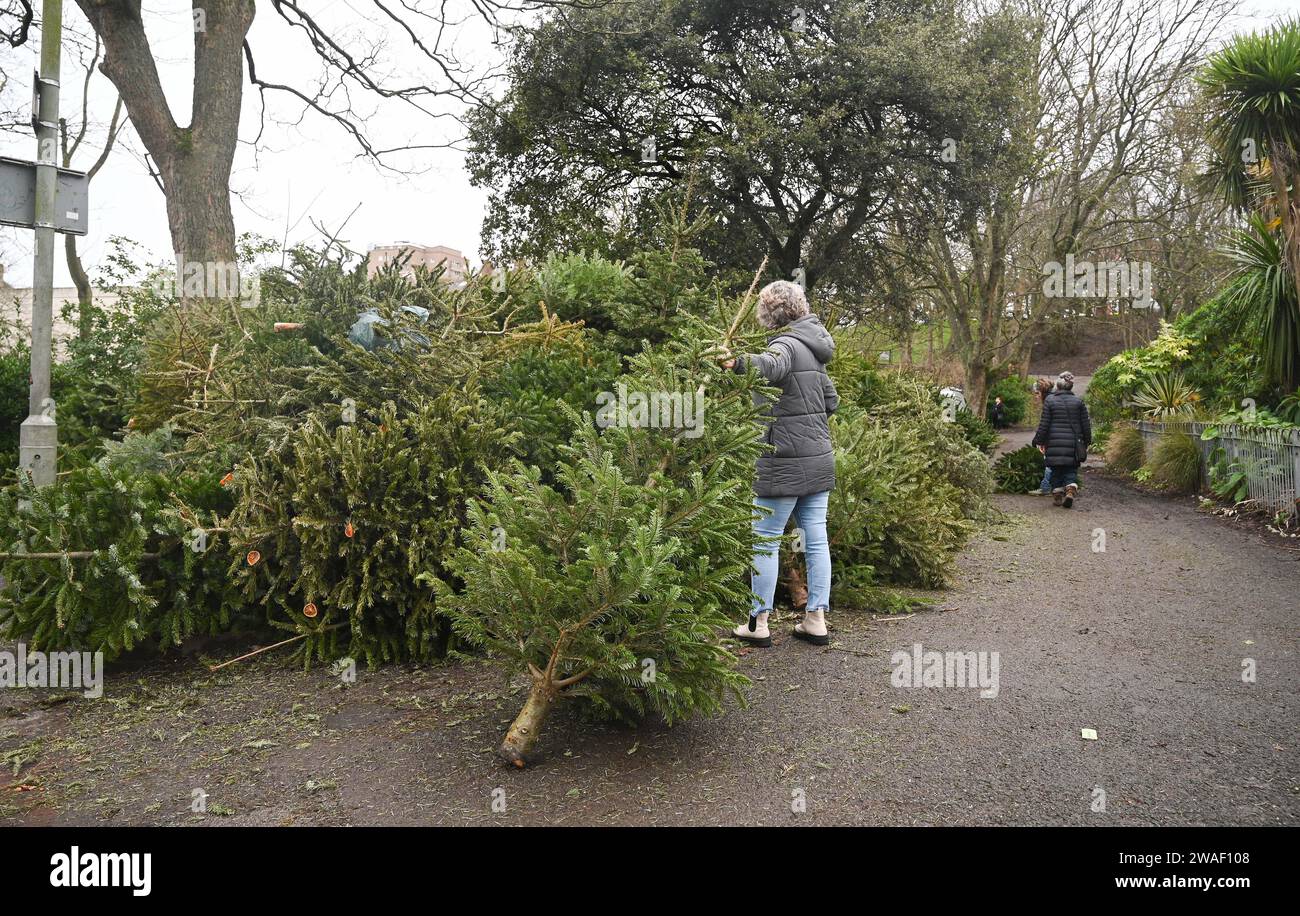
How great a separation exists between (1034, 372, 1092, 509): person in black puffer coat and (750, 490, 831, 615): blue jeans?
800 cm

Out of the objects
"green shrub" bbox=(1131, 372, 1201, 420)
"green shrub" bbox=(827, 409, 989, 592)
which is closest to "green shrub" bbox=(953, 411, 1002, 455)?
"green shrub" bbox=(1131, 372, 1201, 420)

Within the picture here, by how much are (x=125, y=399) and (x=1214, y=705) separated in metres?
9.27

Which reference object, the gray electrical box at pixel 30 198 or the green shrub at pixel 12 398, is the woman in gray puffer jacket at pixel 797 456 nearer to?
the gray electrical box at pixel 30 198

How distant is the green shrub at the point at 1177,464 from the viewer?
1259 cm

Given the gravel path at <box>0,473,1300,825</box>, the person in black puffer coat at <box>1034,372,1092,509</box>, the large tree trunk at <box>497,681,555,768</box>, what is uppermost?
the person in black puffer coat at <box>1034,372,1092,509</box>

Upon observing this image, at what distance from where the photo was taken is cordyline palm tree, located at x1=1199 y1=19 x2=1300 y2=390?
10750 millimetres

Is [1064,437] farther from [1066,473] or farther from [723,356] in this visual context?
Answer: [723,356]

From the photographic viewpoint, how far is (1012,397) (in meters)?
34.3

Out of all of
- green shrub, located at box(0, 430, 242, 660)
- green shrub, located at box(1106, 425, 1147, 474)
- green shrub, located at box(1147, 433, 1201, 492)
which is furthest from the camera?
green shrub, located at box(1106, 425, 1147, 474)

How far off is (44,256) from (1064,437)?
37.8ft

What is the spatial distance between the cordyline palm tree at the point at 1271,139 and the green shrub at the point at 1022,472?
3333 millimetres

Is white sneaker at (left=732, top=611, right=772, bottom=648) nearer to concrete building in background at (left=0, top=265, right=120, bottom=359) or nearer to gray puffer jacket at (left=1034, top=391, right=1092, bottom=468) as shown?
Answer: gray puffer jacket at (left=1034, top=391, right=1092, bottom=468)

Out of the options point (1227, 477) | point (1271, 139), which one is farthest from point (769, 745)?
point (1271, 139)

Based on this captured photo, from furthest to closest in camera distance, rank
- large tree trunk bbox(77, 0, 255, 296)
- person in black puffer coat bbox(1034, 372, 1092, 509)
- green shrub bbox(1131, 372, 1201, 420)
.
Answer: green shrub bbox(1131, 372, 1201, 420), person in black puffer coat bbox(1034, 372, 1092, 509), large tree trunk bbox(77, 0, 255, 296)
